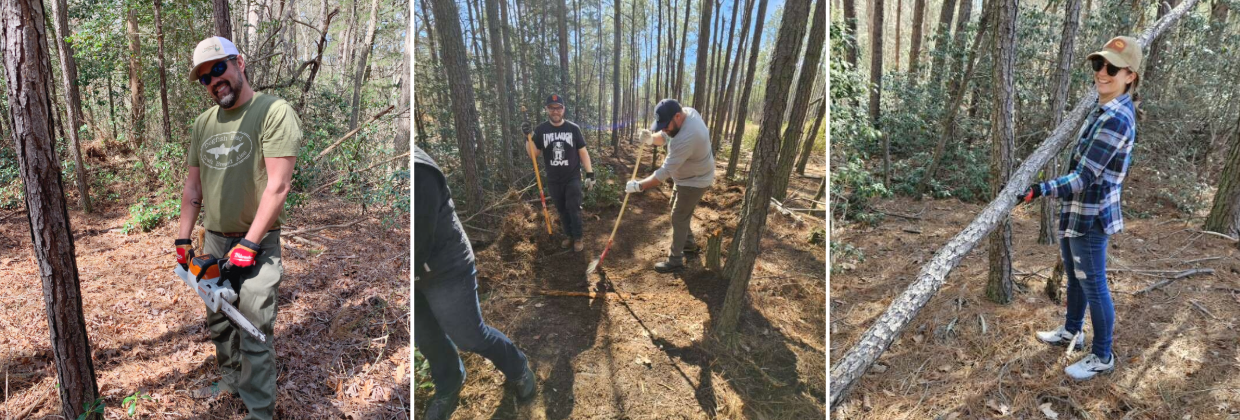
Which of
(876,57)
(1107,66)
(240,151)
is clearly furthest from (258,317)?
(876,57)

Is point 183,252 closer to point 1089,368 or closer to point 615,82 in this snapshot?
point 615,82

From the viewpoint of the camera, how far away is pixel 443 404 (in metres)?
1.32

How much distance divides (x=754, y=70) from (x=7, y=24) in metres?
3.26

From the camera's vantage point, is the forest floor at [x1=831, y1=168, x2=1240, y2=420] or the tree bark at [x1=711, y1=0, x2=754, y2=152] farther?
the forest floor at [x1=831, y1=168, x2=1240, y2=420]

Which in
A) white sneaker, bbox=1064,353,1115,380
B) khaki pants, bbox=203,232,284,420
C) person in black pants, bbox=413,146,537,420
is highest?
person in black pants, bbox=413,146,537,420

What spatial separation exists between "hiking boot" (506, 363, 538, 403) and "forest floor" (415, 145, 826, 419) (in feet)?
0.05

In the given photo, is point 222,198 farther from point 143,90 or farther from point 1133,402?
point 143,90

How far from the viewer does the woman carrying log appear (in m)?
2.97

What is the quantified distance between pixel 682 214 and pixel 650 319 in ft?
0.85

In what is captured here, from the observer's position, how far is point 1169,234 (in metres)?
6.52

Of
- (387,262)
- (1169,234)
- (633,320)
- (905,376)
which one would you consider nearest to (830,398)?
(633,320)

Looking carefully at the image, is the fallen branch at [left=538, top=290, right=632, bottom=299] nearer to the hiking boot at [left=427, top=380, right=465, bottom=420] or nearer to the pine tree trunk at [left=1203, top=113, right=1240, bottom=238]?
the hiking boot at [left=427, top=380, right=465, bottom=420]

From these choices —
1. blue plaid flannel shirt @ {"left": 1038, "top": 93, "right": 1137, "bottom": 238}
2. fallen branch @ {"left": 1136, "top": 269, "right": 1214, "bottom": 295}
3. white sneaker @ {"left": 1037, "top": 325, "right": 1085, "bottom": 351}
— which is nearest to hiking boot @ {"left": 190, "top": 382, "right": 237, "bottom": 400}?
blue plaid flannel shirt @ {"left": 1038, "top": 93, "right": 1137, "bottom": 238}

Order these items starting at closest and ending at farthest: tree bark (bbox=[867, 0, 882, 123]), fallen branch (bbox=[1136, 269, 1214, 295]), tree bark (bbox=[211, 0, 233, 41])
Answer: fallen branch (bbox=[1136, 269, 1214, 295]) < tree bark (bbox=[211, 0, 233, 41]) < tree bark (bbox=[867, 0, 882, 123])
